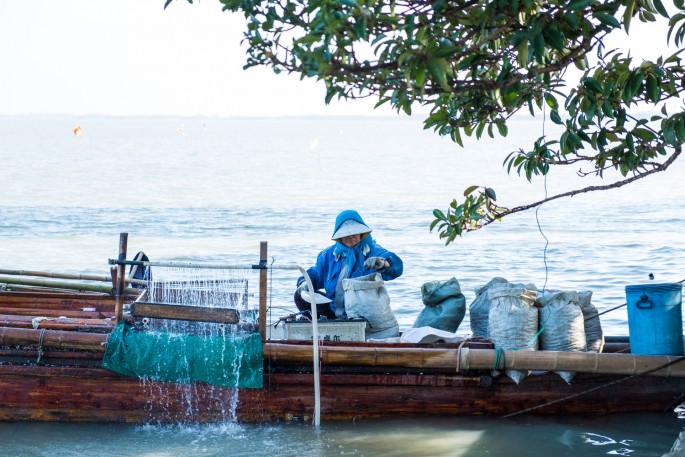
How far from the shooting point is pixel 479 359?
6.96 m

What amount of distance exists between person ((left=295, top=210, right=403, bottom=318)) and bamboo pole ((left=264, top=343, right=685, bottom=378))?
2.61 ft

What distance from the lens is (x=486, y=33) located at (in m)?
4.44

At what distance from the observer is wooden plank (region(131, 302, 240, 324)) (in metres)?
6.71

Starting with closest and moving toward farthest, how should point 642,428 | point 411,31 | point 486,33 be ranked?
point 411,31
point 486,33
point 642,428

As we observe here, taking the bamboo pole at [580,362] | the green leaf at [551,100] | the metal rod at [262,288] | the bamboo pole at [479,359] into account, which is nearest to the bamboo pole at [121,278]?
the metal rod at [262,288]

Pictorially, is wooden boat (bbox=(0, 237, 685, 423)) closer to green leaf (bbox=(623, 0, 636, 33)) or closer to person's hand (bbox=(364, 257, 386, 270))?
person's hand (bbox=(364, 257, 386, 270))

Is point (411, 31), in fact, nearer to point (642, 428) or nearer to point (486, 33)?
point (486, 33)

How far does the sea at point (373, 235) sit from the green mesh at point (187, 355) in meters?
0.48

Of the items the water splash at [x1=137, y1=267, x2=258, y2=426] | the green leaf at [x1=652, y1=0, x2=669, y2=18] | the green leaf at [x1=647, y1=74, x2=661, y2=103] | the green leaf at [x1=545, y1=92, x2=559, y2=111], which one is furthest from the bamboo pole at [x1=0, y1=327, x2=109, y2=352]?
the green leaf at [x1=652, y1=0, x2=669, y2=18]

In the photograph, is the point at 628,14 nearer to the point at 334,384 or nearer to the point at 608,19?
the point at 608,19

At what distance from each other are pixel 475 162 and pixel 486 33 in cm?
5562

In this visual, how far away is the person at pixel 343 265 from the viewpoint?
7.76m

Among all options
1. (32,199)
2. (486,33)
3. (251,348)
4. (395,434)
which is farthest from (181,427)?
(32,199)

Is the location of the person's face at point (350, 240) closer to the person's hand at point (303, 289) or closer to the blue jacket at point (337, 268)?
the blue jacket at point (337, 268)
